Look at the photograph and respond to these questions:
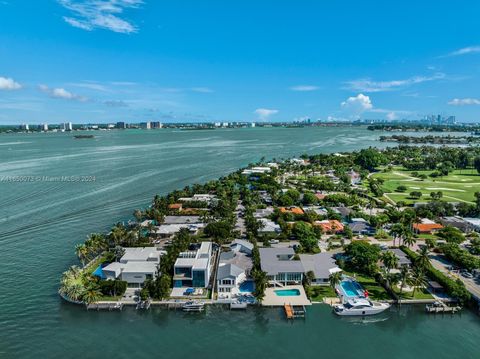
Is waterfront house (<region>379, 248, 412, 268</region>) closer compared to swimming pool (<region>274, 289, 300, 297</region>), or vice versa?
Answer: swimming pool (<region>274, 289, 300, 297</region>)

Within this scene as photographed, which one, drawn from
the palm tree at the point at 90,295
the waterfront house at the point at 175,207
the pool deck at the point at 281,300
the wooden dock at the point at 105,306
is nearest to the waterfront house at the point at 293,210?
the waterfront house at the point at 175,207

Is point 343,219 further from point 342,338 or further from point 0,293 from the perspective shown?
point 0,293

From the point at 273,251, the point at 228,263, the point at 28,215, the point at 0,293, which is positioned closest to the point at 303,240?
the point at 273,251

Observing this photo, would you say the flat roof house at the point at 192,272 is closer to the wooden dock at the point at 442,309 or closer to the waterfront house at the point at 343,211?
the wooden dock at the point at 442,309

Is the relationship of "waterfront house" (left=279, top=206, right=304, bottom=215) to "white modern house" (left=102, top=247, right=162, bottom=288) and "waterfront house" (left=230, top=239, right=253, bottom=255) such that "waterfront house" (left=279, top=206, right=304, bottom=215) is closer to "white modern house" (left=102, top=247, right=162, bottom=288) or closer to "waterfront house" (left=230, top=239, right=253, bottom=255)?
"waterfront house" (left=230, top=239, right=253, bottom=255)

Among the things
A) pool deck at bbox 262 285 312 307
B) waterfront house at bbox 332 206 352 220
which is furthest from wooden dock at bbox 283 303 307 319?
waterfront house at bbox 332 206 352 220

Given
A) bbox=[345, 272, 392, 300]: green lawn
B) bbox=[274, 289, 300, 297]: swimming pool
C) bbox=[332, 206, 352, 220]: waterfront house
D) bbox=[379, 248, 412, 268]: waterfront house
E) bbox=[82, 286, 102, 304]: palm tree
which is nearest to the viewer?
bbox=[82, 286, 102, 304]: palm tree

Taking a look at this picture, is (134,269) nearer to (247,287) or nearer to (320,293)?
(247,287)
